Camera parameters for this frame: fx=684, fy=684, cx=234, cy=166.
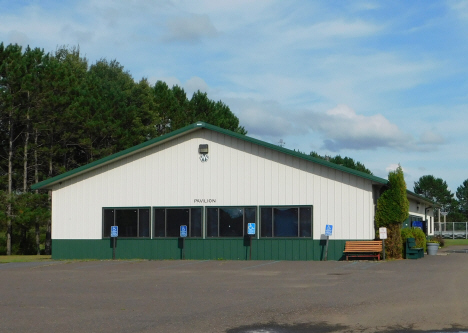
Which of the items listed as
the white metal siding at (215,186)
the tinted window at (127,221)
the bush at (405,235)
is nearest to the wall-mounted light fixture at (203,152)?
the white metal siding at (215,186)

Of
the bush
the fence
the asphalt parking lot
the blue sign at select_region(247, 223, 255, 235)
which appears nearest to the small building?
the blue sign at select_region(247, 223, 255, 235)

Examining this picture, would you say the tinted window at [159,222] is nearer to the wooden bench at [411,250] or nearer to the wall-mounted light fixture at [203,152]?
the wall-mounted light fixture at [203,152]

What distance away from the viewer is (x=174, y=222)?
2850cm

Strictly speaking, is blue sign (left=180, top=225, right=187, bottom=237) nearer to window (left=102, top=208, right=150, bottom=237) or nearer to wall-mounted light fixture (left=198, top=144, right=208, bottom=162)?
window (left=102, top=208, right=150, bottom=237)

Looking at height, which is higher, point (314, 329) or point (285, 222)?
point (285, 222)

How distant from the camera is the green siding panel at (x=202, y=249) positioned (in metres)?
26.8

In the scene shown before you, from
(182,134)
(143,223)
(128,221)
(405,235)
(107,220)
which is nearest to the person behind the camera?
(405,235)

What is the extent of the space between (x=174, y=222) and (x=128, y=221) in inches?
81.4

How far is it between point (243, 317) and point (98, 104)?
38.1 metres

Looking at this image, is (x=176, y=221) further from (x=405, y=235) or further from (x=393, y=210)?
(x=405, y=235)

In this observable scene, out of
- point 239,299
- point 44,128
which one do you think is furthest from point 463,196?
point 239,299

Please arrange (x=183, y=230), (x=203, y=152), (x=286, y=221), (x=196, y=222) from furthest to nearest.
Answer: (x=196, y=222) < (x=203, y=152) < (x=183, y=230) < (x=286, y=221)

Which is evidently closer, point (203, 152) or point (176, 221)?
point (203, 152)

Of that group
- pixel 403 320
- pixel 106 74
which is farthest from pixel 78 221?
pixel 106 74
